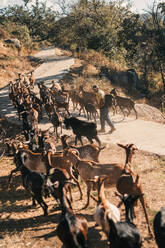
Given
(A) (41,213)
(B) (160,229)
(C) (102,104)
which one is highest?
(C) (102,104)

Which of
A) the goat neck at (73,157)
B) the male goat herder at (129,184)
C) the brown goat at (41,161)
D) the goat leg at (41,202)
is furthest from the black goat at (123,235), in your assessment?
the brown goat at (41,161)

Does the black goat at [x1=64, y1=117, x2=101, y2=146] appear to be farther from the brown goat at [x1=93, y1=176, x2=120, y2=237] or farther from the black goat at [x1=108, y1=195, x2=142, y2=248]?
the black goat at [x1=108, y1=195, x2=142, y2=248]

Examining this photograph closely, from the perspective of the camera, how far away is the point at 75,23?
113 feet

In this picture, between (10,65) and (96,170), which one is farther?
(10,65)

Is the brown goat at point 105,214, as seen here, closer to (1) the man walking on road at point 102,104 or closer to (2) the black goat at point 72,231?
(2) the black goat at point 72,231

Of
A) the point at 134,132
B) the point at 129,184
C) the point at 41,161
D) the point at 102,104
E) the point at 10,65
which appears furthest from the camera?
the point at 10,65

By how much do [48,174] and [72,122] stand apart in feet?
14.8

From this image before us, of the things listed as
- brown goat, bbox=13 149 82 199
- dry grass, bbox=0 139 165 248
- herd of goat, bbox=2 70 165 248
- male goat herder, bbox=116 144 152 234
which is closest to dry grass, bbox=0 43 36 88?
herd of goat, bbox=2 70 165 248

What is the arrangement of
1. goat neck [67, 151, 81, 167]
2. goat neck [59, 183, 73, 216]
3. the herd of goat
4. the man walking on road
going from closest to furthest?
the herd of goat < goat neck [59, 183, 73, 216] < goat neck [67, 151, 81, 167] < the man walking on road

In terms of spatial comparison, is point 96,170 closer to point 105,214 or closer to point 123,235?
point 105,214

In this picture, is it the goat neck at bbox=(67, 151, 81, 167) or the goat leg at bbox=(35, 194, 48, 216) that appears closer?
the goat leg at bbox=(35, 194, 48, 216)

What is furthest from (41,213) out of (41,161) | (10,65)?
(10,65)

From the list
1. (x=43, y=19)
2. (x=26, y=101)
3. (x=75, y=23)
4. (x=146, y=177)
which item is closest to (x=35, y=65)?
(x=75, y=23)

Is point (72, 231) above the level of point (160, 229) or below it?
above
